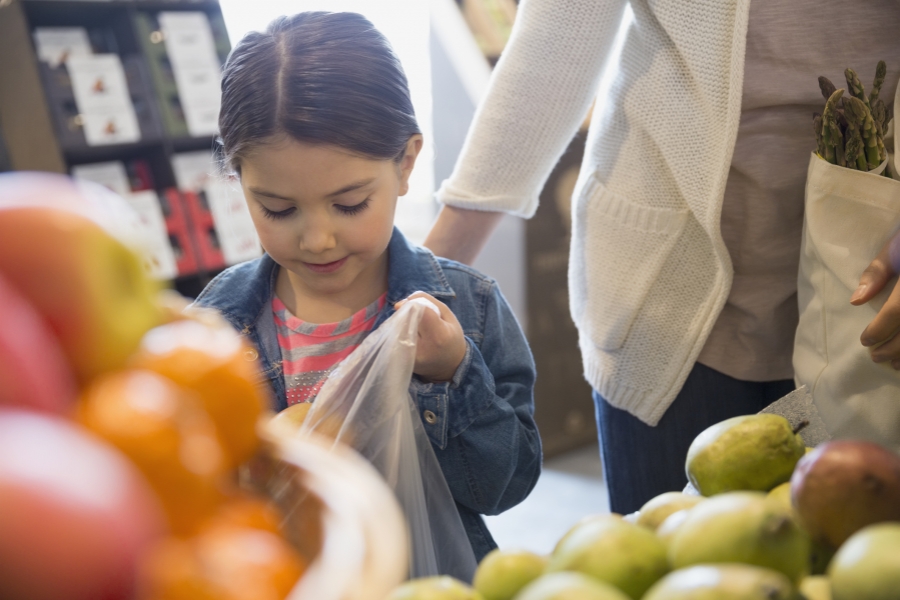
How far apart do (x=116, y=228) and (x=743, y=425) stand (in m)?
0.54

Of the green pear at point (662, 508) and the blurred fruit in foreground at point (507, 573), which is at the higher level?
the blurred fruit in foreground at point (507, 573)

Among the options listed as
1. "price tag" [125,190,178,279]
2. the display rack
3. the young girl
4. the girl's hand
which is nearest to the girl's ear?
the young girl

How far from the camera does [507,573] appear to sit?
0.52 meters

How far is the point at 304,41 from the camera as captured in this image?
1.11 m

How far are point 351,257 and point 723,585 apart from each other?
A: 2.53 ft

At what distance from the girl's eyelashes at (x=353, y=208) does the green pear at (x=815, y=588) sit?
2.37 feet

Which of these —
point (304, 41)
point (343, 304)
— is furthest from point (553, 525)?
point (304, 41)

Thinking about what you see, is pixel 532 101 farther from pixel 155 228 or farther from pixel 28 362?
pixel 155 228

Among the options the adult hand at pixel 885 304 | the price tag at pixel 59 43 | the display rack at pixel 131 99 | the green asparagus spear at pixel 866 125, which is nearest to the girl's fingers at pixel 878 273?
the adult hand at pixel 885 304

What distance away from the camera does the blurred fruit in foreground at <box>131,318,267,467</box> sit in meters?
0.45

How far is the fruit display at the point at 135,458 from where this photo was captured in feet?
1.11

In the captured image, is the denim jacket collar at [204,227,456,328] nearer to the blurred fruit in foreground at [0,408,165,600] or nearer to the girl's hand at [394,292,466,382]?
the girl's hand at [394,292,466,382]

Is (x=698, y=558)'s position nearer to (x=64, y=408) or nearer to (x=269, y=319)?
(x=64, y=408)

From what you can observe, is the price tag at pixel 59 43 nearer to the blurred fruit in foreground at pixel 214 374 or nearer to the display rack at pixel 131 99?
the display rack at pixel 131 99
